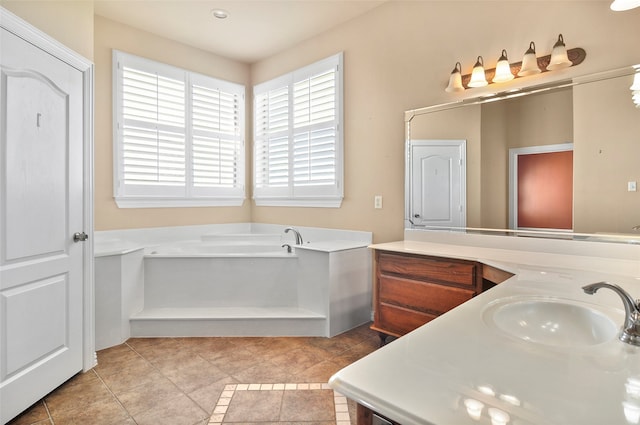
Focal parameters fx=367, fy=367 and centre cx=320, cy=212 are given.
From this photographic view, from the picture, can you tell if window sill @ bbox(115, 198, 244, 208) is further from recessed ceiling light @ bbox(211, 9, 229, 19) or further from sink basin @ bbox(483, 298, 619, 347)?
sink basin @ bbox(483, 298, 619, 347)

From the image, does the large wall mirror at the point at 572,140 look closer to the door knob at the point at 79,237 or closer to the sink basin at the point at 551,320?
the sink basin at the point at 551,320

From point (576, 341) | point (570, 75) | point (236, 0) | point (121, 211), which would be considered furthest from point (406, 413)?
point (121, 211)

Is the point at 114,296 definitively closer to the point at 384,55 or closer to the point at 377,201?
the point at 377,201

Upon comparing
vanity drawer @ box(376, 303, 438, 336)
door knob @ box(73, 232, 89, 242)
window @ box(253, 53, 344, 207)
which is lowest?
vanity drawer @ box(376, 303, 438, 336)

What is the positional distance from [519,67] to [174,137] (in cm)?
323

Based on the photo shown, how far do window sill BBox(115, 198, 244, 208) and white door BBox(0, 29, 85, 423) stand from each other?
4.11ft

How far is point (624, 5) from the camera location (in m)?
1.89

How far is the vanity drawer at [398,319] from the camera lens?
2485mm

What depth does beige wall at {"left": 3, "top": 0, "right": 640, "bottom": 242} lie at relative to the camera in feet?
7.12

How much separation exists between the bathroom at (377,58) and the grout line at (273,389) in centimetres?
145

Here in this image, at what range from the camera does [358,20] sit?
11.1ft

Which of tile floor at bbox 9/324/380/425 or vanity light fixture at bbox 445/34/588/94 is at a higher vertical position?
vanity light fixture at bbox 445/34/588/94

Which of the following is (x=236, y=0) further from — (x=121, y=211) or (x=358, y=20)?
(x=121, y=211)

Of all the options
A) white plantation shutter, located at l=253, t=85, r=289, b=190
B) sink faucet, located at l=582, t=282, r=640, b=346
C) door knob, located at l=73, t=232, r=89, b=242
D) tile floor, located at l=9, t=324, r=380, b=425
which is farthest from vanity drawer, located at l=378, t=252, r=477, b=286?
door knob, located at l=73, t=232, r=89, b=242
